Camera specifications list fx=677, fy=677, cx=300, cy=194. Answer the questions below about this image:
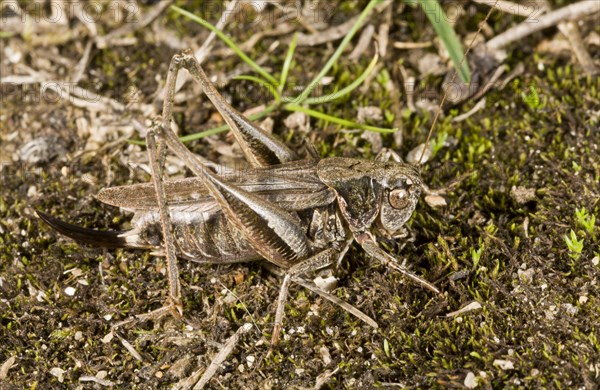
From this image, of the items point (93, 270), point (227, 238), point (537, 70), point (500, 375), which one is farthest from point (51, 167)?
point (537, 70)

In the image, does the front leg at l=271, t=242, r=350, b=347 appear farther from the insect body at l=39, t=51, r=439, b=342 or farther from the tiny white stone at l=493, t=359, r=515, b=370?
the tiny white stone at l=493, t=359, r=515, b=370

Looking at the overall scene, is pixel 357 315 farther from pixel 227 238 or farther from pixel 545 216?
pixel 545 216

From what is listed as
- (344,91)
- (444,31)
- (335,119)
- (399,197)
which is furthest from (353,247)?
(444,31)

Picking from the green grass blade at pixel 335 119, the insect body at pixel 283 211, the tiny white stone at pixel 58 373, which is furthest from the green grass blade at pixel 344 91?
the tiny white stone at pixel 58 373

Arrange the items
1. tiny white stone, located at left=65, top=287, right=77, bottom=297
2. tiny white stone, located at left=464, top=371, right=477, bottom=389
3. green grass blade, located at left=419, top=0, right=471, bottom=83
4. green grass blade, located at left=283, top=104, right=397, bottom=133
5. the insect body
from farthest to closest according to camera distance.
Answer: green grass blade, located at left=419, top=0, right=471, bottom=83 → green grass blade, located at left=283, top=104, right=397, bottom=133 → tiny white stone, located at left=65, top=287, right=77, bottom=297 → the insect body → tiny white stone, located at left=464, top=371, right=477, bottom=389

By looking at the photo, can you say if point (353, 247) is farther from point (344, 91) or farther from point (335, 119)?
point (344, 91)

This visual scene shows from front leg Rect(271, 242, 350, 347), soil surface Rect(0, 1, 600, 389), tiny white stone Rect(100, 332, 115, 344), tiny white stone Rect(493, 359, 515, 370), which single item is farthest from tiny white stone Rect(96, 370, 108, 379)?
tiny white stone Rect(493, 359, 515, 370)
